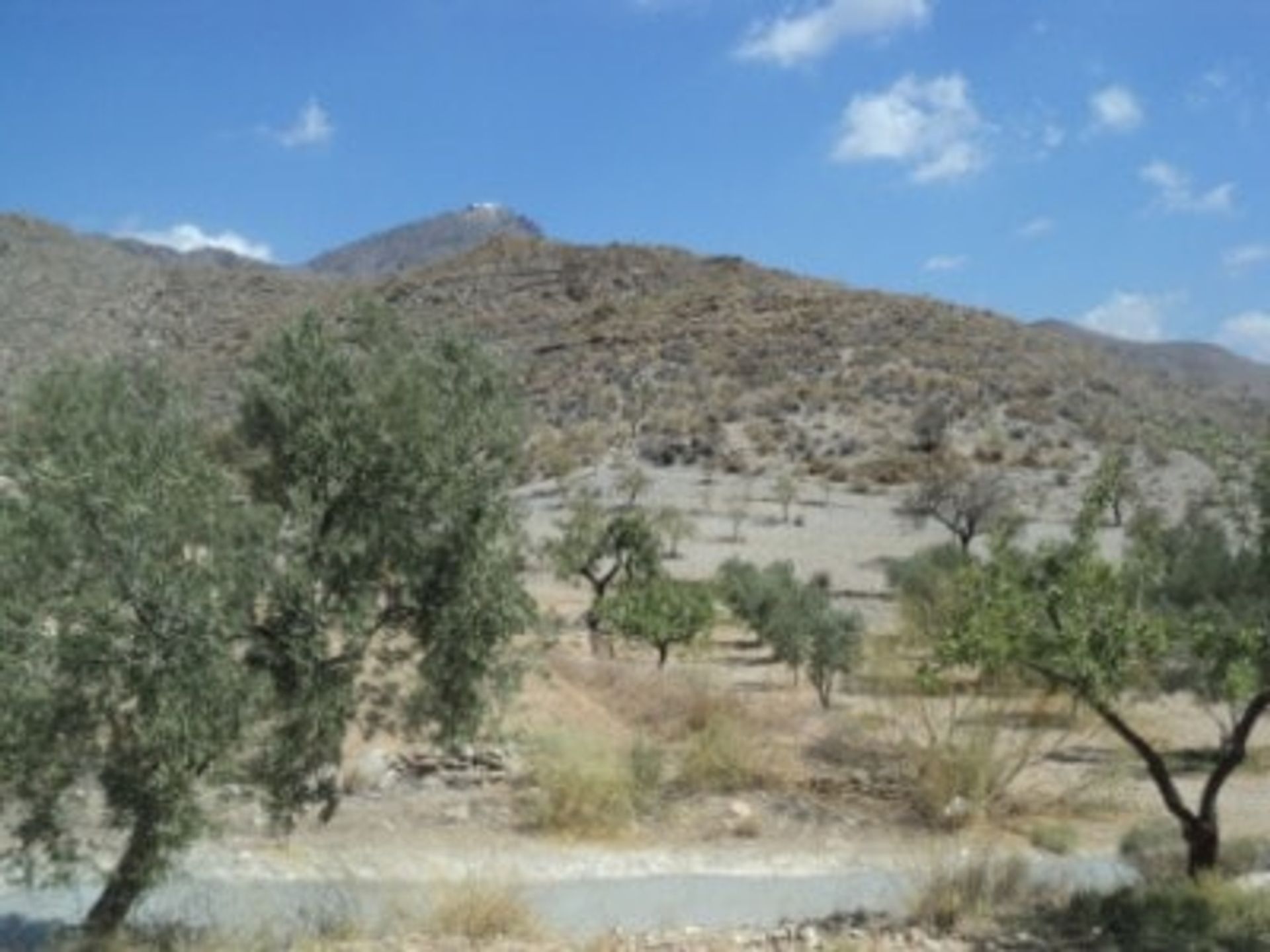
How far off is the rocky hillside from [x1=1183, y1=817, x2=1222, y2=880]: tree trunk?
182 ft

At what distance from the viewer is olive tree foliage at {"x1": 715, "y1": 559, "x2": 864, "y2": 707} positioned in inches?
1698

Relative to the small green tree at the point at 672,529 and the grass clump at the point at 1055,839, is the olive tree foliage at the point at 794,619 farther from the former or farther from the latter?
the grass clump at the point at 1055,839

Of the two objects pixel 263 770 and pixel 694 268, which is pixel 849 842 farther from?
pixel 694 268

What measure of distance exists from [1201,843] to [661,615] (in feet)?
90.6

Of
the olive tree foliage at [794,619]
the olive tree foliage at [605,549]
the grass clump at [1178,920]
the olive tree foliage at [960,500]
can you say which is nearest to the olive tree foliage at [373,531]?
the grass clump at [1178,920]

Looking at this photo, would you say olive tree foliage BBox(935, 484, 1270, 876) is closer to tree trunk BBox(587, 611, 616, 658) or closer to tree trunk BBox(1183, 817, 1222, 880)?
tree trunk BBox(1183, 817, 1222, 880)

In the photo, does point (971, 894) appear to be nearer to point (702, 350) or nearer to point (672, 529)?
point (672, 529)

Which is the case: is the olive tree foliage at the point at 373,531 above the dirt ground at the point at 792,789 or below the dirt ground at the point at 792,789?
above

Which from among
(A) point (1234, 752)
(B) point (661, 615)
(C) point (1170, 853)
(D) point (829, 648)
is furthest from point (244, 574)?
(B) point (661, 615)

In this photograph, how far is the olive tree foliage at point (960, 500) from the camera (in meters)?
69.8

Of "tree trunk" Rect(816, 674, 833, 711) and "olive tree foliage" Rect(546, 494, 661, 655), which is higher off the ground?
"olive tree foliage" Rect(546, 494, 661, 655)

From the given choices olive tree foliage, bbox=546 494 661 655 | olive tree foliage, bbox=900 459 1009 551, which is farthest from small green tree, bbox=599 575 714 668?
olive tree foliage, bbox=900 459 1009 551

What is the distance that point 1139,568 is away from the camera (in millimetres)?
20172

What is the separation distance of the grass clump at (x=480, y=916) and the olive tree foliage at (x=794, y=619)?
77.1ft
